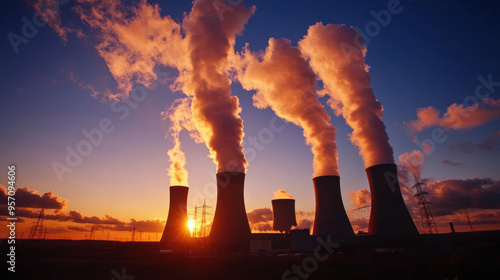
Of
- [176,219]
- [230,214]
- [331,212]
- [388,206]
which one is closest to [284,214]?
[331,212]

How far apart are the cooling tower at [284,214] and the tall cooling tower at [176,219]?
9.35 m

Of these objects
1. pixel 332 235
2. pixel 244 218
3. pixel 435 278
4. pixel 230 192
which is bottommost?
pixel 435 278

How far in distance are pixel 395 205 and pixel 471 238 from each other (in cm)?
1790

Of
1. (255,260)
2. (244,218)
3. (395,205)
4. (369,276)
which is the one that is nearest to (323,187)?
(395,205)

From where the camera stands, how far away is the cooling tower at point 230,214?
64.9 feet

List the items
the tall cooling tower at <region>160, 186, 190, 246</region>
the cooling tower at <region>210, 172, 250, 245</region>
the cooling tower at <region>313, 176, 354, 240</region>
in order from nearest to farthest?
the cooling tower at <region>210, 172, 250, 245</region>, the cooling tower at <region>313, 176, 354, 240</region>, the tall cooling tower at <region>160, 186, 190, 246</region>

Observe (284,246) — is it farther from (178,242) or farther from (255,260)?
(255,260)

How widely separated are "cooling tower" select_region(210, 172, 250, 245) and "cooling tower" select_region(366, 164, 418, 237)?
995 centimetres

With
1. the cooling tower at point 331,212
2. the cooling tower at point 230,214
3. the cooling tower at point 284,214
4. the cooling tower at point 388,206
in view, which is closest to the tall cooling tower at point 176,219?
the cooling tower at point 230,214

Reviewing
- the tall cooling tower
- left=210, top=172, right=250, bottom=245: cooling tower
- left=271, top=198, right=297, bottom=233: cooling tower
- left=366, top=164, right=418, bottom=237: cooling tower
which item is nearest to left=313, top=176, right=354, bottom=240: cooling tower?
left=366, top=164, right=418, bottom=237: cooling tower

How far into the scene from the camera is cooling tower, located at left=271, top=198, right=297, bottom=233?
2697cm

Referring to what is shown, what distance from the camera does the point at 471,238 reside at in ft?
98.2

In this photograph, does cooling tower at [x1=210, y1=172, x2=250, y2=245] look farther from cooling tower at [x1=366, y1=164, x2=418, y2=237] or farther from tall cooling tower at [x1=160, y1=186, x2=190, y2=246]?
cooling tower at [x1=366, y1=164, x2=418, y2=237]

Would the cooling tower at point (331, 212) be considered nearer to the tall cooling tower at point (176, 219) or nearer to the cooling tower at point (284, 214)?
the cooling tower at point (284, 214)
